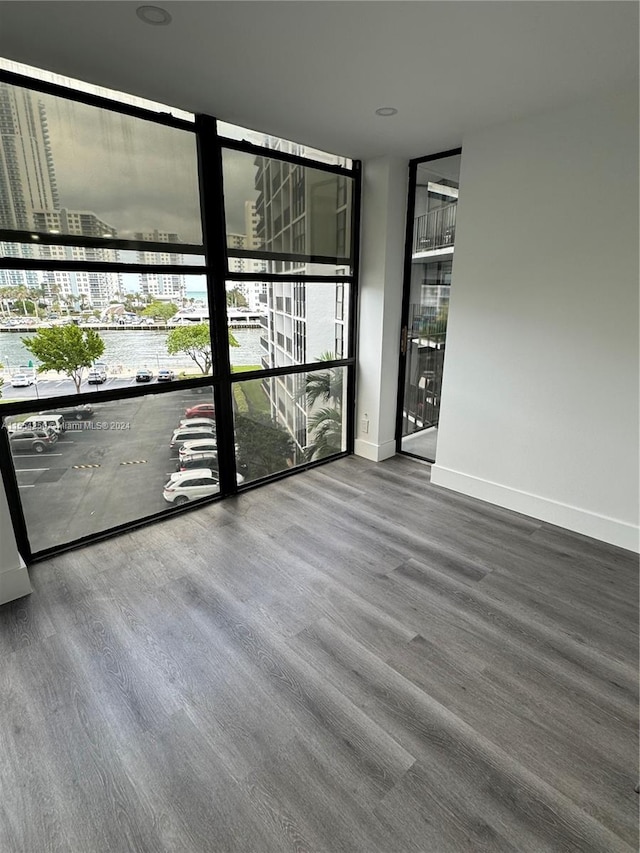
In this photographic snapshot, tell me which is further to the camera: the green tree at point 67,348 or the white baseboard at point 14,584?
the green tree at point 67,348

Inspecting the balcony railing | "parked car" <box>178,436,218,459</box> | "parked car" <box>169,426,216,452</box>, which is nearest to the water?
"parked car" <box>169,426,216,452</box>

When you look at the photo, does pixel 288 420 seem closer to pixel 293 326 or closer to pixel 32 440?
pixel 293 326

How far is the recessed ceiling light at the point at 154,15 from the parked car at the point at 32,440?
207cm

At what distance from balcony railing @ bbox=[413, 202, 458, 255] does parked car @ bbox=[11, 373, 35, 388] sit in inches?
123

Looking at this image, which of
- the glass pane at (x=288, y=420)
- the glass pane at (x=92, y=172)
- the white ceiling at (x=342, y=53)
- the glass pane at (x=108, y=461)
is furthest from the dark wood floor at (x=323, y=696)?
the white ceiling at (x=342, y=53)

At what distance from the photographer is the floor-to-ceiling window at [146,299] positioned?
7.70 ft

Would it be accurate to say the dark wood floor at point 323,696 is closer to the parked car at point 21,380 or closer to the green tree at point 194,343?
the parked car at point 21,380

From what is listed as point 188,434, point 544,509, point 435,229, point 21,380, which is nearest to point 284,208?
point 435,229

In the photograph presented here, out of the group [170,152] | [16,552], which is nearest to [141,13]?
[170,152]

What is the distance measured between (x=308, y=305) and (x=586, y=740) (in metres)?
3.29

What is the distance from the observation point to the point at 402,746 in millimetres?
1598

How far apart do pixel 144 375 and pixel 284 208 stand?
1705mm

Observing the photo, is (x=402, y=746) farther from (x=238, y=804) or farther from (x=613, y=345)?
(x=613, y=345)

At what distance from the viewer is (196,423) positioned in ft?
10.6
